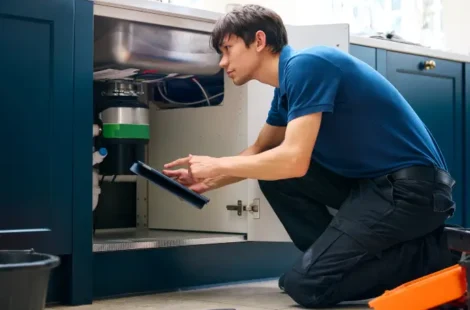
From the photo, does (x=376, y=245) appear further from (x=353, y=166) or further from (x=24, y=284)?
(x=24, y=284)

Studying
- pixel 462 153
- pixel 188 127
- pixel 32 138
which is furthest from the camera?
pixel 462 153

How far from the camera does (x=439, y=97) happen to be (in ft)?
9.83

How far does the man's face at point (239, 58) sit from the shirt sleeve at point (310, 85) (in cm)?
17

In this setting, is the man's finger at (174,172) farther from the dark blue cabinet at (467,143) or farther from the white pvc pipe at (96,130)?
the dark blue cabinet at (467,143)

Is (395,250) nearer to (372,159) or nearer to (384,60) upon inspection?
(372,159)

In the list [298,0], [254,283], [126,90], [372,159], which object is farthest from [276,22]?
[298,0]

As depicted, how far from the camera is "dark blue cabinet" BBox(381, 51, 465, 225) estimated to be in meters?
2.83

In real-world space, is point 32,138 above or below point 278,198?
above

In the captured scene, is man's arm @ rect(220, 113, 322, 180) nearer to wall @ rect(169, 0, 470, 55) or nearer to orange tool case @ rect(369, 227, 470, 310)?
orange tool case @ rect(369, 227, 470, 310)

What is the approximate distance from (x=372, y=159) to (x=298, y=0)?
4.90ft

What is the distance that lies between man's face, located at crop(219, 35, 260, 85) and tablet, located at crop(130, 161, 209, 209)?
327 mm

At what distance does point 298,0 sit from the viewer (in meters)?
3.25

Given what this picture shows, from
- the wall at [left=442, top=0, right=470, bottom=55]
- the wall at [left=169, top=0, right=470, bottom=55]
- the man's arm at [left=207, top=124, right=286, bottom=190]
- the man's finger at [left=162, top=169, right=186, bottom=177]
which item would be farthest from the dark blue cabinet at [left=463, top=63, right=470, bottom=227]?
the man's finger at [left=162, top=169, right=186, bottom=177]

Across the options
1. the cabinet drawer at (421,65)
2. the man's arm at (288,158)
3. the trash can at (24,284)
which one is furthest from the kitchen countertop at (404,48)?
the trash can at (24,284)
